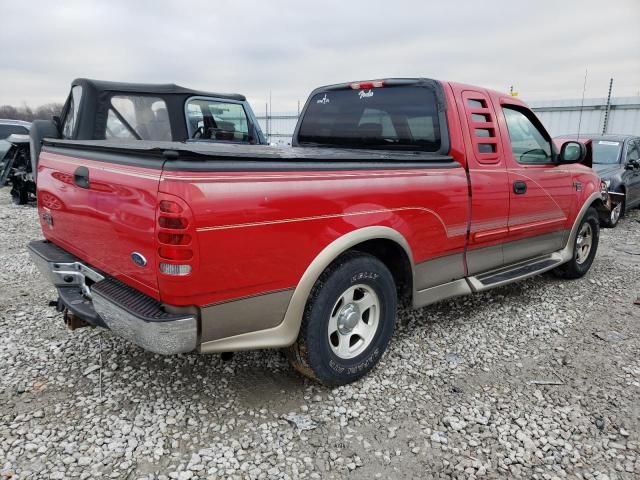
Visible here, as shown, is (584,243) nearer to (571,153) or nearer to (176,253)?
(571,153)

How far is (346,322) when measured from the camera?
2975 millimetres

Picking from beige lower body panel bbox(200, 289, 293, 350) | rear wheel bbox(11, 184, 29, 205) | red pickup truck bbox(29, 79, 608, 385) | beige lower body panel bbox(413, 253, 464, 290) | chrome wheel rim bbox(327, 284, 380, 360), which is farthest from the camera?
rear wheel bbox(11, 184, 29, 205)

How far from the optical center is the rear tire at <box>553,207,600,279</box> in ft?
17.0

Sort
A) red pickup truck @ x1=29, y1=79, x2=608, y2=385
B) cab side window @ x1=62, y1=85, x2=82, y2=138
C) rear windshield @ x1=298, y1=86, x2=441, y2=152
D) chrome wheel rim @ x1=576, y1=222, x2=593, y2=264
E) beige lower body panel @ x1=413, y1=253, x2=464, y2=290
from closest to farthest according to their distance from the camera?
red pickup truck @ x1=29, y1=79, x2=608, y2=385
beige lower body panel @ x1=413, y1=253, x2=464, y2=290
rear windshield @ x1=298, y1=86, x2=441, y2=152
chrome wheel rim @ x1=576, y1=222, x2=593, y2=264
cab side window @ x1=62, y1=85, x2=82, y2=138

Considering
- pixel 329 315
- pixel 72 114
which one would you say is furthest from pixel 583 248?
pixel 72 114

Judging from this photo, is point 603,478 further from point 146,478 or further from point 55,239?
point 55,239

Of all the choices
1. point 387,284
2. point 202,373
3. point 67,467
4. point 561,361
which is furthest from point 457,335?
point 67,467

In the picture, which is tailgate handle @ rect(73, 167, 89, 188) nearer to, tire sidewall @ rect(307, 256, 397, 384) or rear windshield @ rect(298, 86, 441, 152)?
tire sidewall @ rect(307, 256, 397, 384)

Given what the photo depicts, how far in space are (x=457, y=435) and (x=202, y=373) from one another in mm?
1635

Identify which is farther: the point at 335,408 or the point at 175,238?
the point at 335,408

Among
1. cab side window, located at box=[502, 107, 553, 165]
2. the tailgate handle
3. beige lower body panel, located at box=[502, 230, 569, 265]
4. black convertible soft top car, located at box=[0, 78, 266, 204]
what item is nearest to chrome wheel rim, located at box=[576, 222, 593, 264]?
beige lower body panel, located at box=[502, 230, 569, 265]

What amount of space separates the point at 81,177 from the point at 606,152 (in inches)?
386

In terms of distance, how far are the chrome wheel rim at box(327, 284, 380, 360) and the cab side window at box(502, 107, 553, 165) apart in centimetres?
199

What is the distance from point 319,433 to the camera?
2594mm
